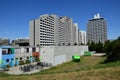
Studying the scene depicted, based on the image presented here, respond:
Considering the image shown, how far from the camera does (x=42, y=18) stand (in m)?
116

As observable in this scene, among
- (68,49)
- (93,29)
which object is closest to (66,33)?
(93,29)

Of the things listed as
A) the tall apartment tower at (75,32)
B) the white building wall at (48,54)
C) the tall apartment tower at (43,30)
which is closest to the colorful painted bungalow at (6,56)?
the white building wall at (48,54)

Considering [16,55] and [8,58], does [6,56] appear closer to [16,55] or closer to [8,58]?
[8,58]

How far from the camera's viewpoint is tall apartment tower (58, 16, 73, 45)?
446 ft

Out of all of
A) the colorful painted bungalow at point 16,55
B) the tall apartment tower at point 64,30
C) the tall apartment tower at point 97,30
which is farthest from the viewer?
the tall apartment tower at point 97,30

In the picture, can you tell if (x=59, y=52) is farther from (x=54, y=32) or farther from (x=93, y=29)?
(x=93, y=29)

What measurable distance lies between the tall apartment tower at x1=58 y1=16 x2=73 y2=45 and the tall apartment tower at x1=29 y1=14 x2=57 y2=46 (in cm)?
765

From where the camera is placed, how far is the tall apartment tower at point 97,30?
17950 centimetres

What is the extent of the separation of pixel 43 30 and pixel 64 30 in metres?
29.8

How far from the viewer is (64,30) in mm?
141750

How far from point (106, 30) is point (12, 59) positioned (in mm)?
151574

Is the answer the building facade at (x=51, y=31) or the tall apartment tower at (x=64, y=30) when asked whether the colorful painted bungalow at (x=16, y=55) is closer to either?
the building facade at (x=51, y=31)

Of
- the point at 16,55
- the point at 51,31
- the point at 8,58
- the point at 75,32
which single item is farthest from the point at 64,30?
the point at 8,58

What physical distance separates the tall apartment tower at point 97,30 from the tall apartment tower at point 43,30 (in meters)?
63.5
